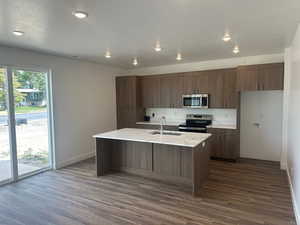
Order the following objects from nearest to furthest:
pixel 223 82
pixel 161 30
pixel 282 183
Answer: pixel 161 30 → pixel 282 183 → pixel 223 82

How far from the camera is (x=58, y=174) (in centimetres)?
441

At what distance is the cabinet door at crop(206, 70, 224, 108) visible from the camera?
5.19 metres

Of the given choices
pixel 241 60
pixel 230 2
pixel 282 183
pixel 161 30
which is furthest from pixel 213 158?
pixel 230 2

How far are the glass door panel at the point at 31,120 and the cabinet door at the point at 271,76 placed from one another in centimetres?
489

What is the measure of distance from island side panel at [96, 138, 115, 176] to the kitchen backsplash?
2.34m

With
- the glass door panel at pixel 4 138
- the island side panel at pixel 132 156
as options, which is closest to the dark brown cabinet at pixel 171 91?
the island side panel at pixel 132 156

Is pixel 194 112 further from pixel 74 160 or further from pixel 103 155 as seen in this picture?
pixel 74 160

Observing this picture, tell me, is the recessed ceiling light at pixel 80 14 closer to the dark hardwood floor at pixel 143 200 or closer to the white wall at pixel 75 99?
the white wall at pixel 75 99

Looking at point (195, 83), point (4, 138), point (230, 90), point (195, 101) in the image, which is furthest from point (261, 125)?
point (4, 138)

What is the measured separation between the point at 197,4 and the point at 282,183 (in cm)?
351

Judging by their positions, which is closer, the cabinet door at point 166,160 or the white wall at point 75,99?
the cabinet door at point 166,160

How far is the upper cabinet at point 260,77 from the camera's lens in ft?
14.6

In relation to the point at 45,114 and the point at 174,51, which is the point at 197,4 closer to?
the point at 174,51

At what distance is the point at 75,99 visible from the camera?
5203 millimetres
